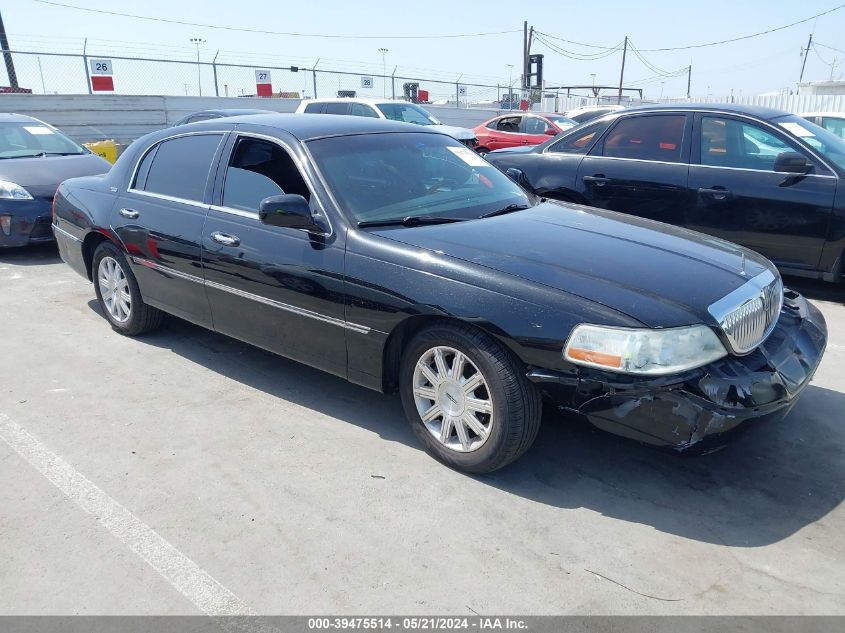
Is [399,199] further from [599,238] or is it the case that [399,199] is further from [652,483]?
[652,483]

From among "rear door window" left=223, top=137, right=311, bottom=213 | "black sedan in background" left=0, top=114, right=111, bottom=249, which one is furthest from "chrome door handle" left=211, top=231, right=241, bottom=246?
"black sedan in background" left=0, top=114, right=111, bottom=249

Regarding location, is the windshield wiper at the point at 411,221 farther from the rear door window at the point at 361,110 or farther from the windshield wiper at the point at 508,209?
the rear door window at the point at 361,110

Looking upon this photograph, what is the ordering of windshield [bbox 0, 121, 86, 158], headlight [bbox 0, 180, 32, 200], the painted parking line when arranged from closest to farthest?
the painted parking line, headlight [bbox 0, 180, 32, 200], windshield [bbox 0, 121, 86, 158]

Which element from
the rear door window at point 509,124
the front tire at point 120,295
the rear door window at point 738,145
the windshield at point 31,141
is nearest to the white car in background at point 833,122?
the rear door window at point 738,145

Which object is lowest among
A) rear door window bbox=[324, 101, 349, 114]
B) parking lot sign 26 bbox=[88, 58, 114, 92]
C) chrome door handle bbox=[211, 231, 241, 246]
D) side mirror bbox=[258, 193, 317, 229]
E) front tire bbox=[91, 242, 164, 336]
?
front tire bbox=[91, 242, 164, 336]

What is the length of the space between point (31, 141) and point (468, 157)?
22.4 ft

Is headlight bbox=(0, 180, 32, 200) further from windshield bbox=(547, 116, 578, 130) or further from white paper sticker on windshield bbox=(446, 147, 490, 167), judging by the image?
windshield bbox=(547, 116, 578, 130)

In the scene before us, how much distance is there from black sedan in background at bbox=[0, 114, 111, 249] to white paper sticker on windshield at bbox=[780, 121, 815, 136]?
24.3 ft

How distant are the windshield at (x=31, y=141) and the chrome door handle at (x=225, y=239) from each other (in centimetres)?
578

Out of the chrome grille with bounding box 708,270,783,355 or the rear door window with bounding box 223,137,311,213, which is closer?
the chrome grille with bounding box 708,270,783,355

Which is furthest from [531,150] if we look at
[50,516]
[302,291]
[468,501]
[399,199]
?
[50,516]

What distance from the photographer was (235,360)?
15.8 feet

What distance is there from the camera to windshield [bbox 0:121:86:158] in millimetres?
8492
